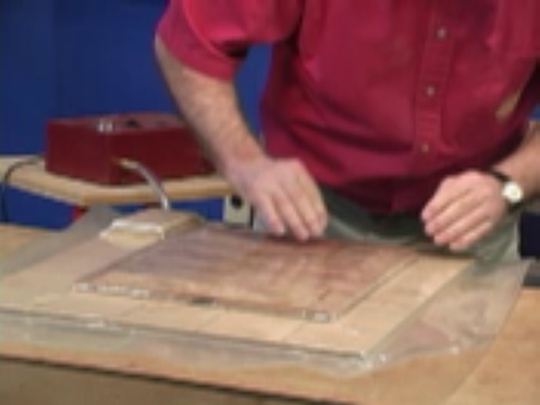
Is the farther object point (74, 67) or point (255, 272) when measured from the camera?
point (74, 67)

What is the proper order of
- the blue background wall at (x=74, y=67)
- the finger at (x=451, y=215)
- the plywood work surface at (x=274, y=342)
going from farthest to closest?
the blue background wall at (x=74, y=67) → the finger at (x=451, y=215) → the plywood work surface at (x=274, y=342)

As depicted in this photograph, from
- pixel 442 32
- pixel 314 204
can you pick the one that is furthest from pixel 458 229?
pixel 442 32

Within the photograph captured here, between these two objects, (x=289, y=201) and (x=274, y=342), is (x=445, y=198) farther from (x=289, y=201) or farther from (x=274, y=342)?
(x=274, y=342)

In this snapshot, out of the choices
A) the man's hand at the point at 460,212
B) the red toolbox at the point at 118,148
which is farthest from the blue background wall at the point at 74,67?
the man's hand at the point at 460,212

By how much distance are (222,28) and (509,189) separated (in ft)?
1.14

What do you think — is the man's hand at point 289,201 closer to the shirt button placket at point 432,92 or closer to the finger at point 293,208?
the finger at point 293,208

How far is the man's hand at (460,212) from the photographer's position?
3.80ft

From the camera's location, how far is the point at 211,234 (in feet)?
4.00

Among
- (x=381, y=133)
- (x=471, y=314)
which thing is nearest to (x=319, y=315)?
(x=471, y=314)

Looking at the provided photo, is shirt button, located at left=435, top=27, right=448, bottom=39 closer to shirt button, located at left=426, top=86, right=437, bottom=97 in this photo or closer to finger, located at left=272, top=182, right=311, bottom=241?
shirt button, located at left=426, top=86, right=437, bottom=97

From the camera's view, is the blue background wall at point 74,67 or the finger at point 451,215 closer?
the finger at point 451,215

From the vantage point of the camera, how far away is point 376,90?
132 cm

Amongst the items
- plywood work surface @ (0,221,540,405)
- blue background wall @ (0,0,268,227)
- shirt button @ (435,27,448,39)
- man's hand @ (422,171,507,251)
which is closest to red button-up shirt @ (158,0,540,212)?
shirt button @ (435,27,448,39)

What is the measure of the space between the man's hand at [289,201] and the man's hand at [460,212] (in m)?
0.10
